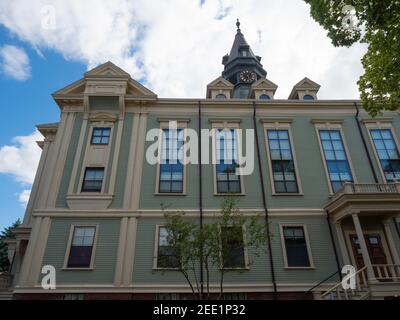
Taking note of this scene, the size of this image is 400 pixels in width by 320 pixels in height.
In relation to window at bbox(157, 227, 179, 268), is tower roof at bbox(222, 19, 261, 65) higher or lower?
higher

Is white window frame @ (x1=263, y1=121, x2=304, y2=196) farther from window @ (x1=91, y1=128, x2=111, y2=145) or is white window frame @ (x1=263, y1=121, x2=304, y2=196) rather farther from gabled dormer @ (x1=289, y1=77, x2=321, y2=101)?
window @ (x1=91, y1=128, x2=111, y2=145)

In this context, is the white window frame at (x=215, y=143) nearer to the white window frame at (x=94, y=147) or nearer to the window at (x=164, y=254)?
the window at (x=164, y=254)

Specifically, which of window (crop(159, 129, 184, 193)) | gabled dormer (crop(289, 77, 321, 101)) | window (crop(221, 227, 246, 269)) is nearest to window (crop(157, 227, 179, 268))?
window (crop(159, 129, 184, 193))

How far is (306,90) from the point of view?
68.4 ft

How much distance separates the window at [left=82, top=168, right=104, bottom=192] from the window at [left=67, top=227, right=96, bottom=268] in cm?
239

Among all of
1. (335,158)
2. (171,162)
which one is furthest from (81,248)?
(335,158)

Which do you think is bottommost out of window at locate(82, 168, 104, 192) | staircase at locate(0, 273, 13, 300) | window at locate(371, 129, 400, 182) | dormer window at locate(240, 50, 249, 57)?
staircase at locate(0, 273, 13, 300)

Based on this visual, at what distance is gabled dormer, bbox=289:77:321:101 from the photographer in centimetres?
2081

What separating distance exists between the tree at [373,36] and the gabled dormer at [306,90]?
27.3ft

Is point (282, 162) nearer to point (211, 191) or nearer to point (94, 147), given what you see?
point (211, 191)

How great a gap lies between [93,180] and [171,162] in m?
4.80

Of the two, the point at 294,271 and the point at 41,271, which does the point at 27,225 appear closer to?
the point at 41,271
